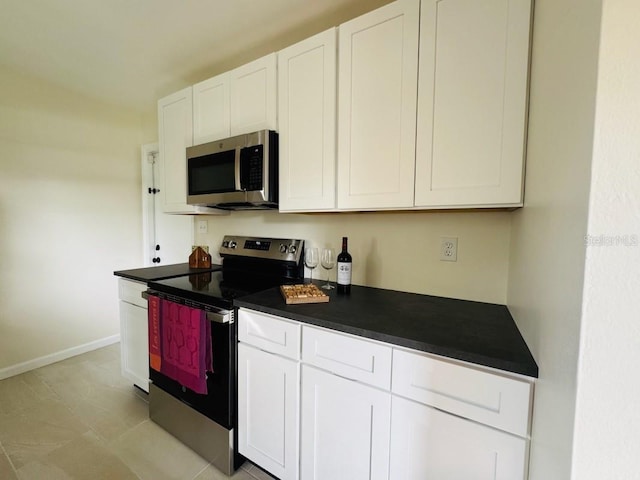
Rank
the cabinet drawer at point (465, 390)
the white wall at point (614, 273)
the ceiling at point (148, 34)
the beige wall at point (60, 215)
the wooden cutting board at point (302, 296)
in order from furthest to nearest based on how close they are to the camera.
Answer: the beige wall at point (60, 215)
the ceiling at point (148, 34)
the wooden cutting board at point (302, 296)
the cabinet drawer at point (465, 390)
the white wall at point (614, 273)

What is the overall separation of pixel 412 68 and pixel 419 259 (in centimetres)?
92

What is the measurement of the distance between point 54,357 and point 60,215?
130cm

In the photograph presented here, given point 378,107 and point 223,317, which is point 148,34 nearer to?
point 378,107

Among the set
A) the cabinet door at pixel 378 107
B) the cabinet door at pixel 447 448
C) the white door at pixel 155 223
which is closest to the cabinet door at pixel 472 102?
the cabinet door at pixel 378 107

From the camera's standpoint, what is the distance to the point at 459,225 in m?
1.45

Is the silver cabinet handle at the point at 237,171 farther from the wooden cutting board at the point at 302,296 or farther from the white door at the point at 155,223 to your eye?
the white door at the point at 155,223

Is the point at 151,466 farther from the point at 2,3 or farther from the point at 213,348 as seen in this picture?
the point at 2,3

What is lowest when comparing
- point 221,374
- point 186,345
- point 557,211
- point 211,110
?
point 221,374

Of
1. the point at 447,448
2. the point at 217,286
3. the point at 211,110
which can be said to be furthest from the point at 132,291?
the point at 447,448

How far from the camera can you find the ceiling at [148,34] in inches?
63.7

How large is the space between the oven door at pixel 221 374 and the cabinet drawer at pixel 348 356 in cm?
43

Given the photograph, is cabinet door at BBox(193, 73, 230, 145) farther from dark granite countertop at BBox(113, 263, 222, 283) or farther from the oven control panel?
dark granite countertop at BBox(113, 263, 222, 283)

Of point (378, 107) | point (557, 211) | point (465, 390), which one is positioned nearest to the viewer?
point (557, 211)

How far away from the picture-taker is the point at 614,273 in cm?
46
